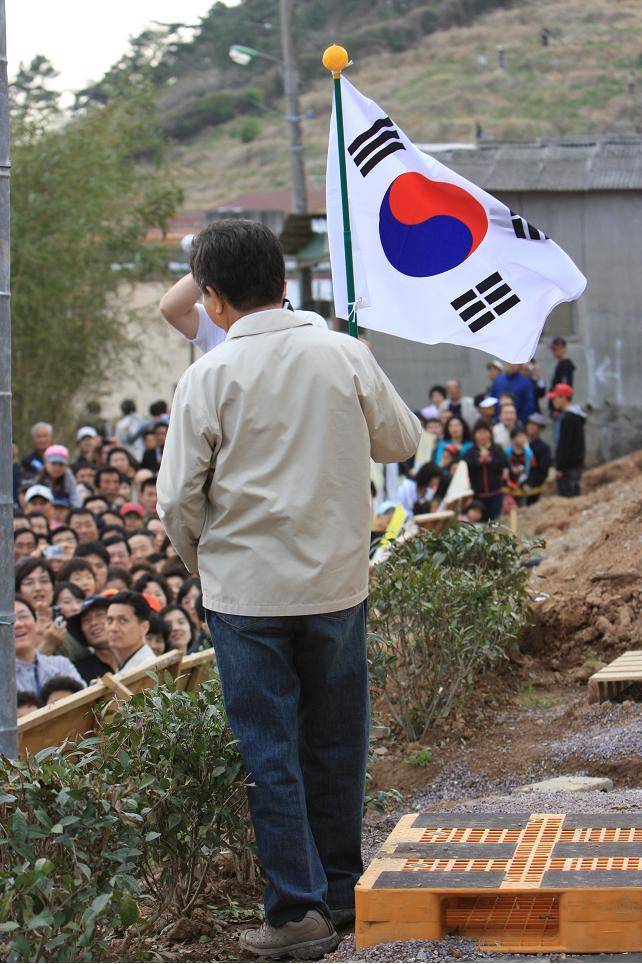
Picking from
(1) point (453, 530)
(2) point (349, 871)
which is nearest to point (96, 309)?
(1) point (453, 530)

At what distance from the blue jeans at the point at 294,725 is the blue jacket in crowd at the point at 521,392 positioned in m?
13.6

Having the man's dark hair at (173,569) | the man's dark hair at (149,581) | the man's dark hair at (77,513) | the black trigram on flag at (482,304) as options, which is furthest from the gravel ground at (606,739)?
the man's dark hair at (77,513)

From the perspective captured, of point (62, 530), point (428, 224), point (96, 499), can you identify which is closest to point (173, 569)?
point (62, 530)

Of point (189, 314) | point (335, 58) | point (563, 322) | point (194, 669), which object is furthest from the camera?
point (563, 322)

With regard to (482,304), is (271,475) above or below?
below

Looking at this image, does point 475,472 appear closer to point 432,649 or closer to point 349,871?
point 432,649

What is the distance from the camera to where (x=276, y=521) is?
12.9 feet

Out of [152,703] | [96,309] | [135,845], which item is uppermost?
[96,309]

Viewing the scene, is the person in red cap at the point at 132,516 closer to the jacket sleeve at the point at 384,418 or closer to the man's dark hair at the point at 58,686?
the man's dark hair at the point at 58,686

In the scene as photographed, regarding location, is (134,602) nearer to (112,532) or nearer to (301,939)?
(112,532)

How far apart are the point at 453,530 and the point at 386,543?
1.25 ft

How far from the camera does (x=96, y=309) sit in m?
24.0

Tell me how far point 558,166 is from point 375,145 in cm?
1437

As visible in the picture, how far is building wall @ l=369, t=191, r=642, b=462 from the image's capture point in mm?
18828
